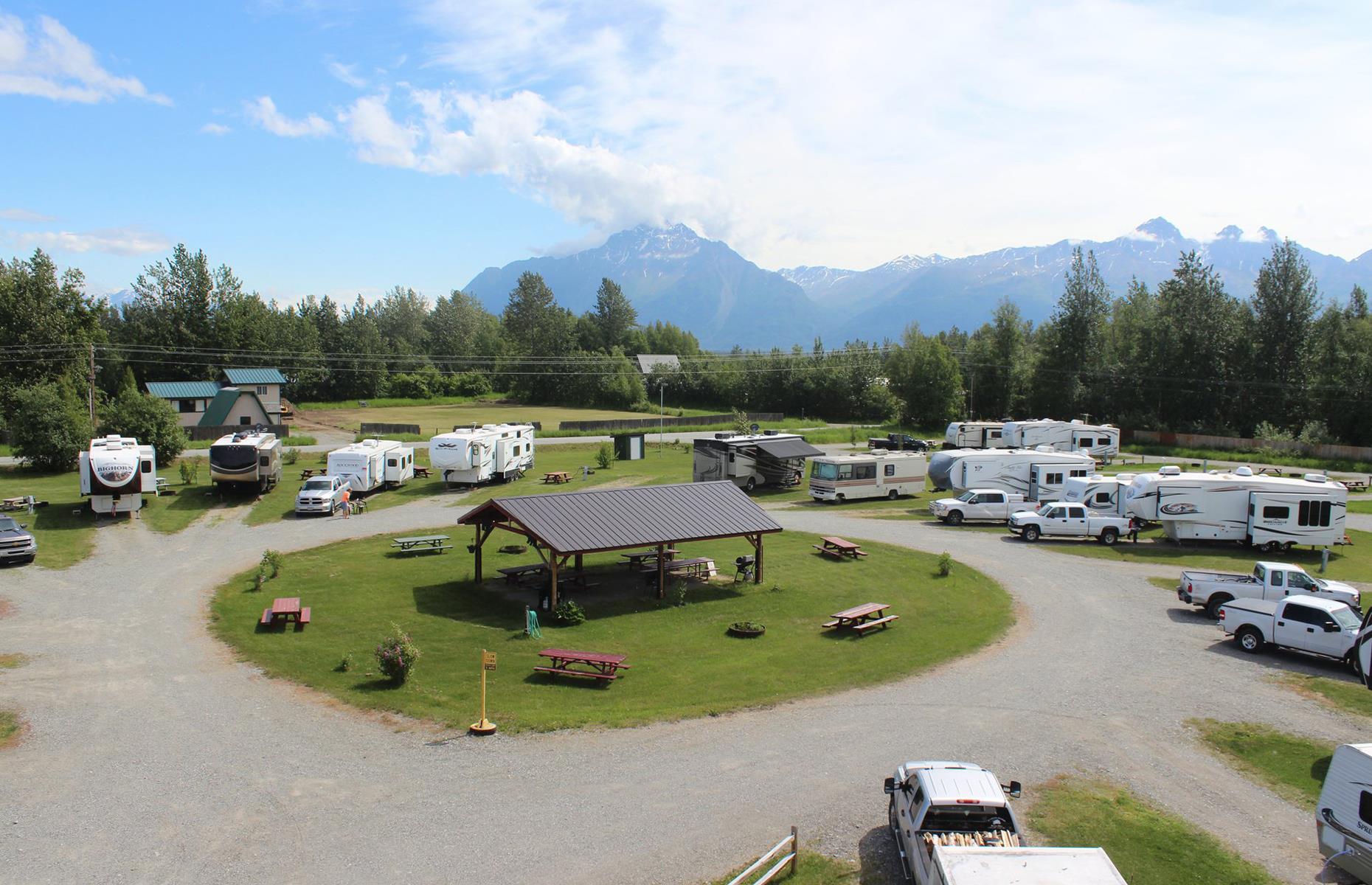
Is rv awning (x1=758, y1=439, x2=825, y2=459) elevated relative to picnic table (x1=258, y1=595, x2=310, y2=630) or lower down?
elevated

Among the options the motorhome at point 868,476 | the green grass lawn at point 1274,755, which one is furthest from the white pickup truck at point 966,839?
the motorhome at point 868,476

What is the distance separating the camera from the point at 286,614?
2148 cm

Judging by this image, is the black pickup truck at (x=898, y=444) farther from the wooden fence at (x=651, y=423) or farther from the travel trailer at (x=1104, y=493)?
the travel trailer at (x=1104, y=493)

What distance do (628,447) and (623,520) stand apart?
33443 millimetres

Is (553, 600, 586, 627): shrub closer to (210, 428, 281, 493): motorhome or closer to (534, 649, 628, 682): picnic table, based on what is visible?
(534, 649, 628, 682): picnic table

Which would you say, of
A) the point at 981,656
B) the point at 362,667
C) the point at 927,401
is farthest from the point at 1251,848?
the point at 927,401

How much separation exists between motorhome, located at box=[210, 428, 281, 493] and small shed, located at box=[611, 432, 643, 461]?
21.9 meters

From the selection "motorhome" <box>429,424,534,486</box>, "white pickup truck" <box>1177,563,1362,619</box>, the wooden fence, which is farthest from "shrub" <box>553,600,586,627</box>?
the wooden fence

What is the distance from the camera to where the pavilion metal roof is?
22492 millimetres

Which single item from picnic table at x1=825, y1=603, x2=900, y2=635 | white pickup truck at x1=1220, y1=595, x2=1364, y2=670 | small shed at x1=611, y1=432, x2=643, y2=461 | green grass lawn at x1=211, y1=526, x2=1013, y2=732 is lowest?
green grass lawn at x1=211, y1=526, x2=1013, y2=732

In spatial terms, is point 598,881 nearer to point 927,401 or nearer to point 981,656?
point 981,656

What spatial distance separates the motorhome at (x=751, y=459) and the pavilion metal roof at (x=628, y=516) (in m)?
18.2

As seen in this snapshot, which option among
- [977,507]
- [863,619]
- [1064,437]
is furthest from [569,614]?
[1064,437]

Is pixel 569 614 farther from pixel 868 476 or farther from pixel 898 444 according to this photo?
pixel 898 444
